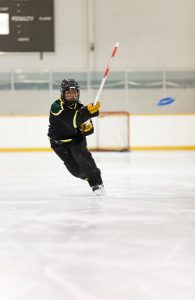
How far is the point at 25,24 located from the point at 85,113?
8.97 meters

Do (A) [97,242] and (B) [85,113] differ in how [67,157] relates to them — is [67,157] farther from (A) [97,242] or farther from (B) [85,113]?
(A) [97,242]

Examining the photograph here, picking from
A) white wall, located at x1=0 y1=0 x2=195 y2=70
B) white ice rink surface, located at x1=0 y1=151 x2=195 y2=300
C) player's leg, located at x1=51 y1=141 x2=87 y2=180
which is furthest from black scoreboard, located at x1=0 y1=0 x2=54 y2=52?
player's leg, located at x1=51 y1=141 x2=87 y2=180

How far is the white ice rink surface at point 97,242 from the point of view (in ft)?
6.54

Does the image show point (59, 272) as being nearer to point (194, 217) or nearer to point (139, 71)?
point (194, 217)

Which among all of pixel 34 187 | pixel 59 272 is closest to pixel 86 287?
pixel 59 272

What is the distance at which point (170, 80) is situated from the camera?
12.9 metres

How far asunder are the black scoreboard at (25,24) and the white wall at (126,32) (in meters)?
0.52

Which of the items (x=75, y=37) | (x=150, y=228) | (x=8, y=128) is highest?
(x=75, y=37)

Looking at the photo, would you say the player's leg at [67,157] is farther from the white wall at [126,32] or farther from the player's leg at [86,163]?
the white wall at [126,32]

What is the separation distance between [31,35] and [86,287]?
446 inches

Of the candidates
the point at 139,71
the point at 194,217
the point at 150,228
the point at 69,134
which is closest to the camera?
the point at 150,228

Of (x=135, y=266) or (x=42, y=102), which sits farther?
(x=42, y=102)

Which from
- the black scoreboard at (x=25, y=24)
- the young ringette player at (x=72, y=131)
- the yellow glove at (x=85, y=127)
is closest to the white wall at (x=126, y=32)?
the black scoreboard at (x=25, y=24)

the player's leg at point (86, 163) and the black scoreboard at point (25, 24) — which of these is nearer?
the player's leg at point (86, 163)
